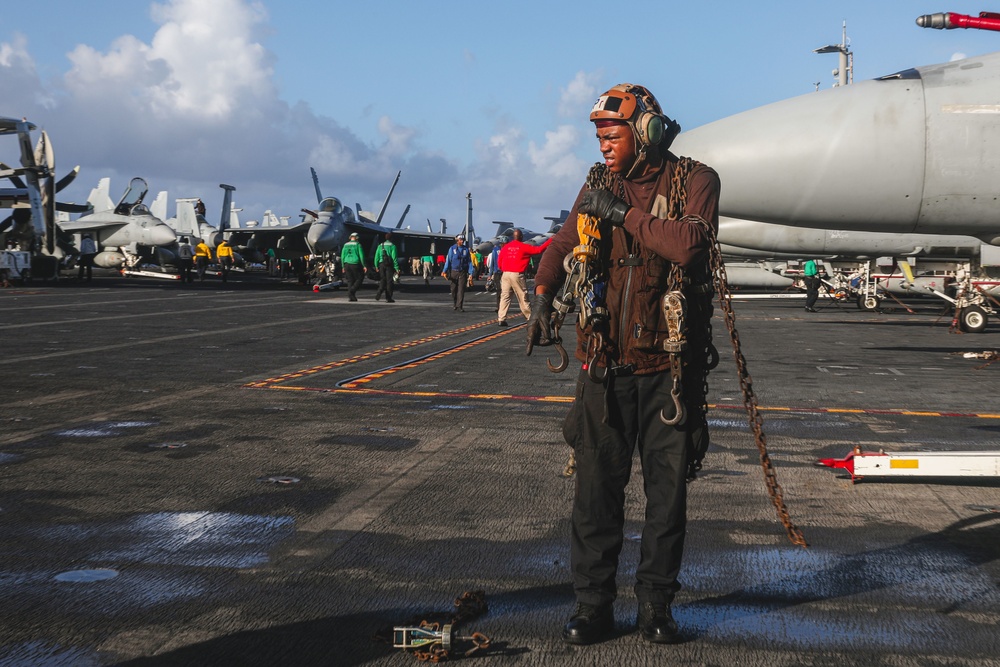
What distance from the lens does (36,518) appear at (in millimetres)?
5160

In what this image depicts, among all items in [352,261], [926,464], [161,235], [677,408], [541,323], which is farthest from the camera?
[161,235]

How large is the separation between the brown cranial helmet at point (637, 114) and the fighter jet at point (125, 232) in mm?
51498

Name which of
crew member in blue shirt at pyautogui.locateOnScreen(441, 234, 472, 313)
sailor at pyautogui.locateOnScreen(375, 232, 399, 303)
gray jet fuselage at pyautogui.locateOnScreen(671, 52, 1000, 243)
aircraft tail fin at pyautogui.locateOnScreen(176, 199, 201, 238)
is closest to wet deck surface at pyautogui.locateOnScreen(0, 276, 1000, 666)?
gray jet fuselage at pyautogui.locateOnScreen(671, 52, 1000, 243)

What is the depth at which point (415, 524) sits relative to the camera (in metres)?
5.16

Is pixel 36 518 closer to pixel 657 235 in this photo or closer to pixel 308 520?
pixel 308 520

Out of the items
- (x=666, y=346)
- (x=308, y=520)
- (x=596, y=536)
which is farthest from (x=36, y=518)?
(x=666, y=346)

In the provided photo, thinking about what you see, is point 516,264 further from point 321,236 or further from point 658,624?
point 321,236

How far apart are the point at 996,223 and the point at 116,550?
27.9ft

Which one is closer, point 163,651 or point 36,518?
point 163,651

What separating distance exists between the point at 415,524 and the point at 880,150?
20.6ft

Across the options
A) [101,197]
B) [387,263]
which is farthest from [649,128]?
[101,197]

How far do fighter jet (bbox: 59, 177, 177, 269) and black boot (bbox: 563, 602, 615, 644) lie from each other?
170ft

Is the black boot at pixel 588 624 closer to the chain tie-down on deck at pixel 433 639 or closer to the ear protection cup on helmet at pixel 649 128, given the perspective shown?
the chain tie-down on deck at pixel 433 639

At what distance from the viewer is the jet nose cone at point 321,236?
134ft
